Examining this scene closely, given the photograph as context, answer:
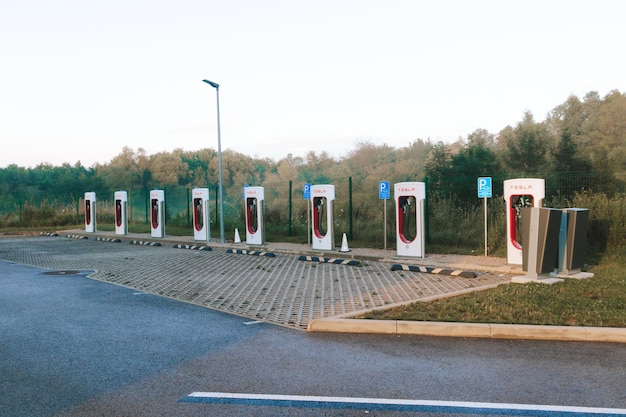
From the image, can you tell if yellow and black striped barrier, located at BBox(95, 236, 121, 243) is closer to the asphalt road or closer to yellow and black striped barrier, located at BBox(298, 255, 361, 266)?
yellow and black striped barrier, located at BBox(298, 255, 361, 266)

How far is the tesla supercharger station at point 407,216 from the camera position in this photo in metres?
14.8

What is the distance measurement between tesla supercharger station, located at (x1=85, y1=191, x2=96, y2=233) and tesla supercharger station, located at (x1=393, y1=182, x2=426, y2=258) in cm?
1884

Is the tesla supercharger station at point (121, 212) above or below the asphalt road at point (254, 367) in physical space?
above

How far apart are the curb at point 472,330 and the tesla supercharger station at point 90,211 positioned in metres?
24.5

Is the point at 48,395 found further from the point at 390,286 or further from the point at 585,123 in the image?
the point at 585,123

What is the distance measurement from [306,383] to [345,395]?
49 centimetres

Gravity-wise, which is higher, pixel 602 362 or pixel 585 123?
pixel 585 123

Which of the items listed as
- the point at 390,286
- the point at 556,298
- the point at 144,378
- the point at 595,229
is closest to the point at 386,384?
the point at 144,378

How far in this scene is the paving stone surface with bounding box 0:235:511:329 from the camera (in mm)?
8945

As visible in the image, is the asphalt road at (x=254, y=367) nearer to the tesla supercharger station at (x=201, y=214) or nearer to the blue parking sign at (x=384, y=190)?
the blue parking sign at (x=384, y=190)

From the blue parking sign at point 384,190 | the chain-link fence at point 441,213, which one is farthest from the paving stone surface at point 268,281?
the chain-link fence at point 441,213

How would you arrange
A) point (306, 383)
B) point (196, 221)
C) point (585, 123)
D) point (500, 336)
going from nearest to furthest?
point (306, 383) < point (500, 336) < point (196, 221) < point (585, 123)

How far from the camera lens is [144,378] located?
5461mm

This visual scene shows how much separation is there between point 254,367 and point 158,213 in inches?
780
